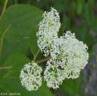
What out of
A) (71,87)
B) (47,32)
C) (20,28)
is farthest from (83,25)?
(47,32)

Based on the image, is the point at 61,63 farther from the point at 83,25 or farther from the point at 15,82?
the point at 83,25

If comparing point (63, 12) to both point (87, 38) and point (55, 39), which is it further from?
point (55, 39)

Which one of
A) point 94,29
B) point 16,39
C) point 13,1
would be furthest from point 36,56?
point 94,29

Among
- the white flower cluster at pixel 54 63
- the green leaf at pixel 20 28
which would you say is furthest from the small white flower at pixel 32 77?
the green leaf at pixel 20 28

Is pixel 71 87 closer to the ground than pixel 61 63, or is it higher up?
closer to the ground

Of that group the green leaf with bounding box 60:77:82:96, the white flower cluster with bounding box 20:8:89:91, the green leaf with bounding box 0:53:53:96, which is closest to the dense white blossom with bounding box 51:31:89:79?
the white flower cluster with bounding box 20:8:89:91

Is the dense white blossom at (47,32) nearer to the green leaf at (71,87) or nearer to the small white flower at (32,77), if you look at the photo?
the small white flower at (32,77)

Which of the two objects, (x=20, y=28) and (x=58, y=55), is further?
(x=20, y=28)
